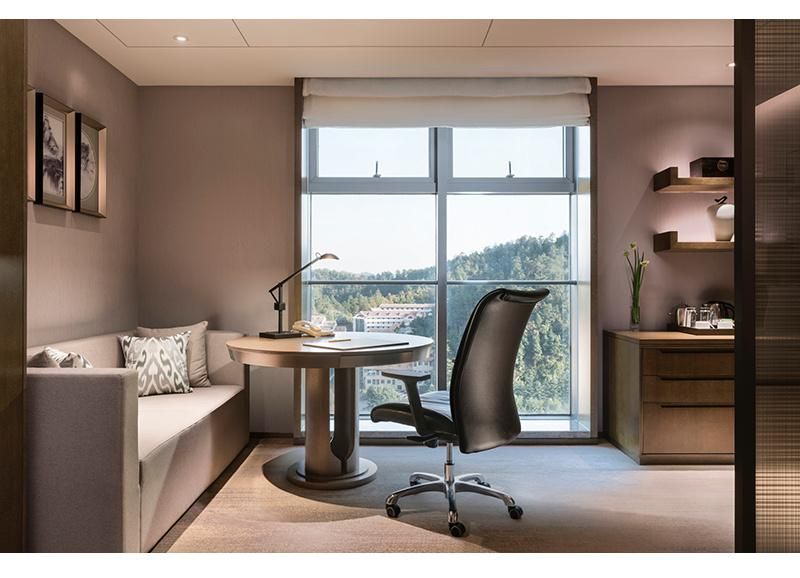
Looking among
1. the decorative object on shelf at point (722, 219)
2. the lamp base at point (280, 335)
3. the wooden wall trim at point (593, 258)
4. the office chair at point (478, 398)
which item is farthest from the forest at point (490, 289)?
the office chair at point (478, 398)

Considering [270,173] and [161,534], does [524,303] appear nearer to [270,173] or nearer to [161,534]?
[161,534]

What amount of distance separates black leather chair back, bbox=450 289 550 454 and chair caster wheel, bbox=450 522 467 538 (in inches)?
12.8

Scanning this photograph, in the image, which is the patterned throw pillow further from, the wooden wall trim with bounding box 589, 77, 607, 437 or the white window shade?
the wooden wall trim with bounding box 589, 77, 607, 437

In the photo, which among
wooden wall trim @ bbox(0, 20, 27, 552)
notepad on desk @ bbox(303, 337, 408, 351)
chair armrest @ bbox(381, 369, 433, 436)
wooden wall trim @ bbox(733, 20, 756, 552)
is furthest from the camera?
notepad on desk @ bbox(303, 337, 408, 351)

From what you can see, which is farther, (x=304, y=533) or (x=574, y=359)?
(x=574, y=359)

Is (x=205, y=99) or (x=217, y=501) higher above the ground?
(x=205, y=99)

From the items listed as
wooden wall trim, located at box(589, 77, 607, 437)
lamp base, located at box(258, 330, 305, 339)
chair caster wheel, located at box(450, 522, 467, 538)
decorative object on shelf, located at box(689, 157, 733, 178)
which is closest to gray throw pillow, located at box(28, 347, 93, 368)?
lamp base, located at box(258, 330, 305, 339)

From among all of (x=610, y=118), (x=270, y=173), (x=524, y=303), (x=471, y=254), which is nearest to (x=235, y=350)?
(x=524, y=303)

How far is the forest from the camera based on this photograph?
4.26 metres

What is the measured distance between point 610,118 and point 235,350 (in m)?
3.01

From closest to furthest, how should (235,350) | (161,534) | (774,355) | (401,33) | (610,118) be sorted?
(774,355) → (161,534) → (235,350) → (401,33) → (610,118)

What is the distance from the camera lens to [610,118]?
4.12 meters

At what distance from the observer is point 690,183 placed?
12.7 feet

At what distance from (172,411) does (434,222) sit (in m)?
2.21
